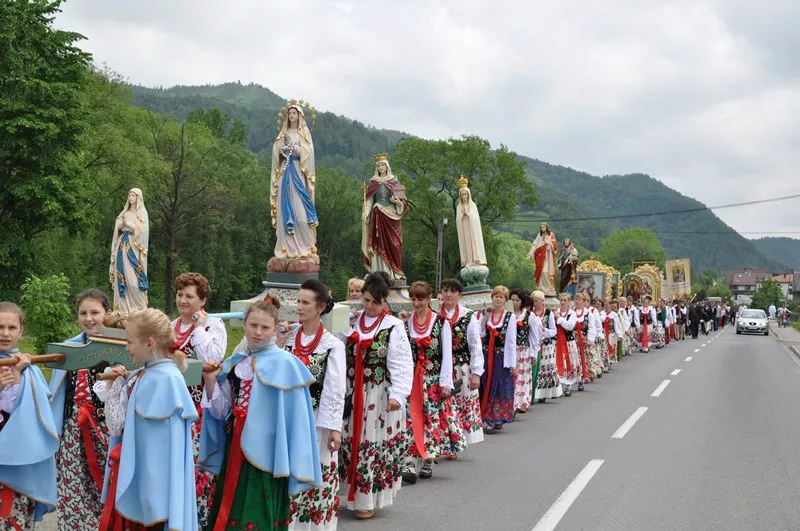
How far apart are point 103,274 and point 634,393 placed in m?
32.8

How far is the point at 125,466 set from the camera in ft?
14.4

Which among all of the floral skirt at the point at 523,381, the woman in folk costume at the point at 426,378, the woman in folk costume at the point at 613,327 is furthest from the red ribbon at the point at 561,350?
the woman in folk costume at the point at 426,378

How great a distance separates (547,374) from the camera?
1614 cm

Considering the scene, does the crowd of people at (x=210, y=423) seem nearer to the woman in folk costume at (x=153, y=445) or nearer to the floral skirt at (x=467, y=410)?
the woman in folk costume at (x=153, y=445)

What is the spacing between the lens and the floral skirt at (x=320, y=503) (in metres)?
6.06

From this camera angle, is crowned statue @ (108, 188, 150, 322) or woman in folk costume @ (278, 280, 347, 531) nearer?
woman in folk costume @ (278, 280, 347, 531)

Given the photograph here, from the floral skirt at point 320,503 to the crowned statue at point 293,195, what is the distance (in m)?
7.81

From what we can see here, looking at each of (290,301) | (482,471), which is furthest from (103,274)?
(482,471)

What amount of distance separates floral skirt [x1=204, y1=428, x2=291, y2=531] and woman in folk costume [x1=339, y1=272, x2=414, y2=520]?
1983mm

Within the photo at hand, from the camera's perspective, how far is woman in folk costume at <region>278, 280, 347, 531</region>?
19.7 feet

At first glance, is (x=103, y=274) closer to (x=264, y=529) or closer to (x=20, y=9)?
(x=20, y=9)

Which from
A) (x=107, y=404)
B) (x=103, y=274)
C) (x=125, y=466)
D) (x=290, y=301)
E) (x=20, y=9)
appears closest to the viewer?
(x=125, y=466)

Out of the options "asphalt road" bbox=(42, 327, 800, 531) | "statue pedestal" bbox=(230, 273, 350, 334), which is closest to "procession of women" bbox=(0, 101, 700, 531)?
"asphalt road" bbox=(42, 327, 800, 531)

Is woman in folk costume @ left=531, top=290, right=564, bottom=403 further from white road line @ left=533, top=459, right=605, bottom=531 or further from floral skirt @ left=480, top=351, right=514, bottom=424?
white road line @ left=533, top=459, right=605, bottom=531
